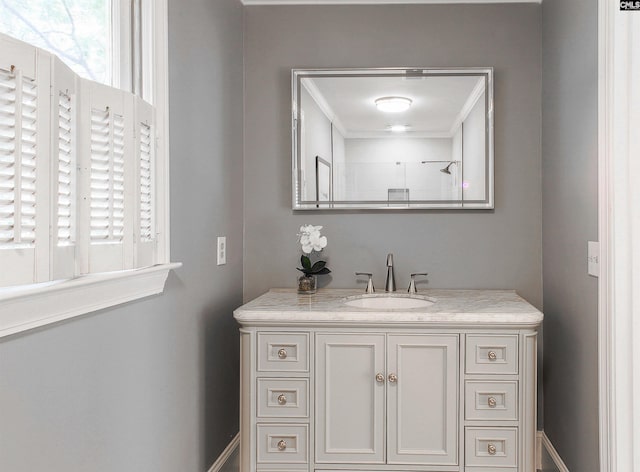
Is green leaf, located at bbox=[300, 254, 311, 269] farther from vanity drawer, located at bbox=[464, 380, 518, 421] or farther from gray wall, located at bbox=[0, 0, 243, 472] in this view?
vanity drawer, located at bbox=[464, 380, 518, 421]

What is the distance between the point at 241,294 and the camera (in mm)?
2662

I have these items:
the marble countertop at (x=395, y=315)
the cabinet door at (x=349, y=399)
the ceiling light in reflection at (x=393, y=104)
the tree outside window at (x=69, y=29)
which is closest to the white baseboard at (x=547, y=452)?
the marble countertop at (x=395, y=315)

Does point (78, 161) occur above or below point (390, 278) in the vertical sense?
above

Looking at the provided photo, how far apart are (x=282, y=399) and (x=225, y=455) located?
581 millimetres

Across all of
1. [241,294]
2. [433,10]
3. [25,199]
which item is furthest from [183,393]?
[433,10]

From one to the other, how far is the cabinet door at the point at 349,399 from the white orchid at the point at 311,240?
0.58 meters

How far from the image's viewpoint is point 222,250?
7.66 feet

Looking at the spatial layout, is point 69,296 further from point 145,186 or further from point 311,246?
point 311,246

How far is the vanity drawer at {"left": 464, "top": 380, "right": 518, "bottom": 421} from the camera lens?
78.0 inches

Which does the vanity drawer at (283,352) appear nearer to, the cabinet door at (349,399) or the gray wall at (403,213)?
the cabinet door at (349,399)

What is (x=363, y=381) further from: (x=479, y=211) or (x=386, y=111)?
(x=386, y=111)

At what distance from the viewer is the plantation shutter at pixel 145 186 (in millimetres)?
1517

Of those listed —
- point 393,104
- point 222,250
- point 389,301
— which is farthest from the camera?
point 393,104

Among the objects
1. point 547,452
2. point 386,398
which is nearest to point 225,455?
point 386,398
